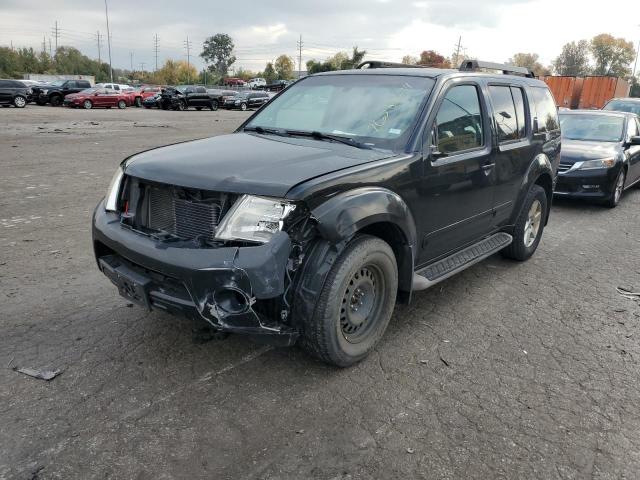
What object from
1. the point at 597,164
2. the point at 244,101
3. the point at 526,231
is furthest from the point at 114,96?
the point at 526,231

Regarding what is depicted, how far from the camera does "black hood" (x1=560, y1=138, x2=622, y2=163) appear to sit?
8602 mm

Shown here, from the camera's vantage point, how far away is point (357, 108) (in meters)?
4.09

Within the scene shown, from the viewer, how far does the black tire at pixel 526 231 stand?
17.7ft

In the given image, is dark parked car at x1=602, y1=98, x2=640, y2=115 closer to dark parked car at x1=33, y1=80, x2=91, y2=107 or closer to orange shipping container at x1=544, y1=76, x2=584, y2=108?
orange shipping container at x1=544, y1=76, x2=584, y2=108

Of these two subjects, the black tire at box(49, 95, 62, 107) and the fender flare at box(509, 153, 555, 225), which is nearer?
the fender flare at box(509, 153, 555, 225)

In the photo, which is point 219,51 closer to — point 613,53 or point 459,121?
point 613,53

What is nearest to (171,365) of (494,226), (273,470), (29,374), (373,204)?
(29,374)

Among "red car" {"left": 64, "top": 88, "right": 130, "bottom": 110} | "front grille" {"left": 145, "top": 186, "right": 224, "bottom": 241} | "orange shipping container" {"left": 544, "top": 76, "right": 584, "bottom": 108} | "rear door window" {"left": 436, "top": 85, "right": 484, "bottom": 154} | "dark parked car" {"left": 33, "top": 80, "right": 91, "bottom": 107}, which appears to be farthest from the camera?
"dark parked car" {"left": 33, "top": 80, "right": 91, "bottom": 107}

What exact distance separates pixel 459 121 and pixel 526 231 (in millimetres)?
2057

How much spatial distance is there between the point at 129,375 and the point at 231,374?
0.62 meters

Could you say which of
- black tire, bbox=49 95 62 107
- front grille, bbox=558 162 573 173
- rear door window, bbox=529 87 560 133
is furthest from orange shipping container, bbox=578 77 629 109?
black tire, bbox=49 95 62 107

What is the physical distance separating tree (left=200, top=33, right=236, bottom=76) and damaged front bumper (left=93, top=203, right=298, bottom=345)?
138 m

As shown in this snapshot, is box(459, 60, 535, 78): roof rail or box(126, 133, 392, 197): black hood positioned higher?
box(459, 60, 535, 78): roof rail

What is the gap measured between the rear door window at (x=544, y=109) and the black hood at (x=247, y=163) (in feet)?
8.99
